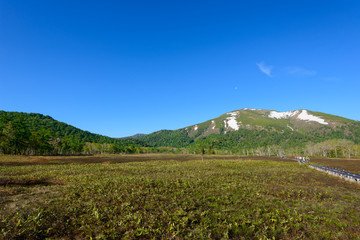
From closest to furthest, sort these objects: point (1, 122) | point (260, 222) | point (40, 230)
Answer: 1. point (40, 230)
2. point (260, 222)
3. point (1, 122)

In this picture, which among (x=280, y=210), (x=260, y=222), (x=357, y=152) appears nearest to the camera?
(x=260, y=222)

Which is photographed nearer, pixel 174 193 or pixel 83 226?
pixel 83 226

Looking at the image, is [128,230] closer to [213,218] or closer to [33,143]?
[213,218]

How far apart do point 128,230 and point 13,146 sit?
11303 cm

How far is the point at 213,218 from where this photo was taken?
12211mm

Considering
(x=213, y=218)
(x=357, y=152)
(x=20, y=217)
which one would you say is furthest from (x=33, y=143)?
(x=357, y=152)

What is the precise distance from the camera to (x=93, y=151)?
17650 cm

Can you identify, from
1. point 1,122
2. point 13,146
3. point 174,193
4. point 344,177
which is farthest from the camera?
point 13,146

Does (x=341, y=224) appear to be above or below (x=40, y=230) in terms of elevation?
below

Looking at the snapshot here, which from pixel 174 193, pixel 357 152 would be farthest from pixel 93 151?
pixel 357 152

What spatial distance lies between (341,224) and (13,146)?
399 ft

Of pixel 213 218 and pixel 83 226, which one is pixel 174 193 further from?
pixel 83 226

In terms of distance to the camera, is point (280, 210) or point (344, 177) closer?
point (280, 210)

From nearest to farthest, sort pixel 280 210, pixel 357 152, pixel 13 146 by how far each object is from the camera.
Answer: pixel 280 210 < pixel 13 146 < pixel 357 152
